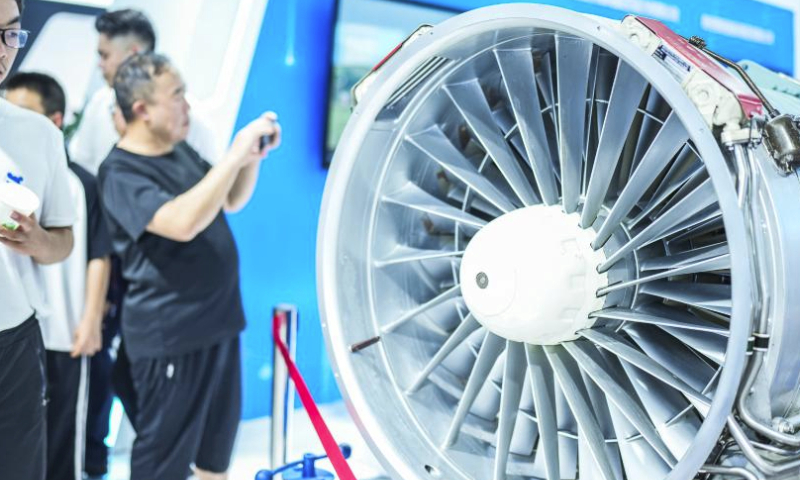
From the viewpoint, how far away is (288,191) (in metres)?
4.57

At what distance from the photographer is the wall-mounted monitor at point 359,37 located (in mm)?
4586

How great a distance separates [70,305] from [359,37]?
88.7 inches

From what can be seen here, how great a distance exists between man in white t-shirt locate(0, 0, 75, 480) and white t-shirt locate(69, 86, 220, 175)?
1.59m

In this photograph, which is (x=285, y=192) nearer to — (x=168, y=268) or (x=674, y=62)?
(x=168, y=268)

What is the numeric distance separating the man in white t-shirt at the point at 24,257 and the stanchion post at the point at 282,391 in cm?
77

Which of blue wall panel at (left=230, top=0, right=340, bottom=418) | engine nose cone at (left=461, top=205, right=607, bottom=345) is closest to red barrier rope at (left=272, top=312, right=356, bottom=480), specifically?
engine nose cone at (left=461, top=205, right=607, bottom=345)

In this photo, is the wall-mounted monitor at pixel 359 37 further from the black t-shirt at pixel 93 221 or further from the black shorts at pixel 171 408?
the black shorts at pixel 171 408

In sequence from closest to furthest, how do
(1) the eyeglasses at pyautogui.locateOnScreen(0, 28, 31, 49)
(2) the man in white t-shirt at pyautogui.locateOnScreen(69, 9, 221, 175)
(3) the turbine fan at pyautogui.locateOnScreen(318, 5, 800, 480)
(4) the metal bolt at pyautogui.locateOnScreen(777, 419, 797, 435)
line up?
1. (4) the metal bolt at pyautogui.locateOnScreen(777, 419, 797, 435)
2. (3) the turbine fan at pyautogui.locateOnScreen(318, 5, 800, 480)
3. (1) the eyeglasses at pyautogui.locateOnScreen(0, 28, 31, 49)
4. (2) the man in white t-shirt at pyautogui.locateOnScreen(69, 9, 221, 175)

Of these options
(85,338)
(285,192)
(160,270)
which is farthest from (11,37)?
(285,192)

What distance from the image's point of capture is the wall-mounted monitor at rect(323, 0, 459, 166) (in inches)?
181

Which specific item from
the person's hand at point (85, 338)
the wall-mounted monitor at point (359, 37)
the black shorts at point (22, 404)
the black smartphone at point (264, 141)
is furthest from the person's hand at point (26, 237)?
the wall-mounted monitor at point (359, 37)

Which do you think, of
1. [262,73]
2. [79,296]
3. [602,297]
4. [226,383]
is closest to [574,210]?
[602,297]

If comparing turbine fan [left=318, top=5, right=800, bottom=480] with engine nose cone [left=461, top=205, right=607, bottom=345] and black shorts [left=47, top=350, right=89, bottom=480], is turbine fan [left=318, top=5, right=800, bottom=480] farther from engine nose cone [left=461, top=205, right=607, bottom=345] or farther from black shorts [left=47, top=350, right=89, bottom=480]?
black shorts [left=47, top=350, right=89, bottom=480]

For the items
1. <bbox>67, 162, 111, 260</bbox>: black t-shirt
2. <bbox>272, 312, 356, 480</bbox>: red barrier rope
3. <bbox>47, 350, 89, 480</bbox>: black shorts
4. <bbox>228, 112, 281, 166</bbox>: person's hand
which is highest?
<bbox>228, 112, 281, 166</bbox>: person's hand
